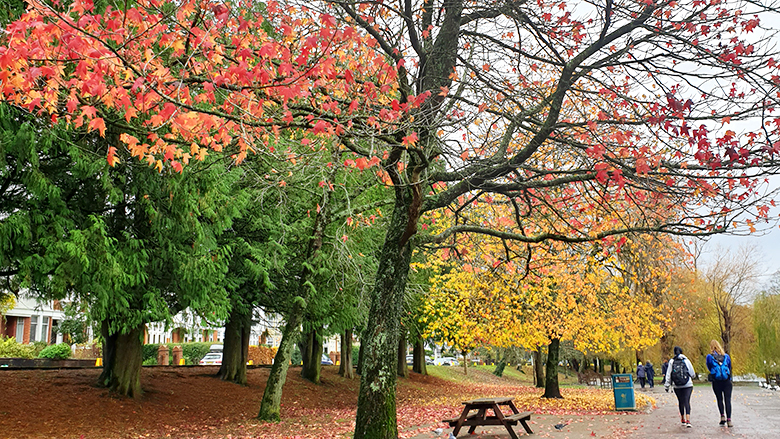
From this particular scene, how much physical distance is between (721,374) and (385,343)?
801cm

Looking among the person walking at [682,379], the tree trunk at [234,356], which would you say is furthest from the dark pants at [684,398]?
the tree trunk at [234,356]

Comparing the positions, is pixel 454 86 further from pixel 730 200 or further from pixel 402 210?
pixel 730 200

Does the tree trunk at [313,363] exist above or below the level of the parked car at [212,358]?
above

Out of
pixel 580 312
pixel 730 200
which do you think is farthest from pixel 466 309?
pixel 730 200

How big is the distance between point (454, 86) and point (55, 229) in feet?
26.5

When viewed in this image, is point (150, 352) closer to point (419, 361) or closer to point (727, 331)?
point (419, 361)

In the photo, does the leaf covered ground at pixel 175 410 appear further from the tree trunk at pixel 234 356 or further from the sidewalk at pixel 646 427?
the sidewalk at pixel 646 427

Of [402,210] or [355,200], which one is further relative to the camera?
[355,200]

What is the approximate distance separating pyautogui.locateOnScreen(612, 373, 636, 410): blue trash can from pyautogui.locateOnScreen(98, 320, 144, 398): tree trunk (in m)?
13.9

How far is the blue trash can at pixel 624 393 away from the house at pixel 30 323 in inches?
1608

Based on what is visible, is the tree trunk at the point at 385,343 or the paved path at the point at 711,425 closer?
the tree trunk at the point at 385,343

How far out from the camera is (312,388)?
77.5ft

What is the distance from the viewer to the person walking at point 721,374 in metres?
12.1

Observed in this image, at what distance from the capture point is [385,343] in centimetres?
895
